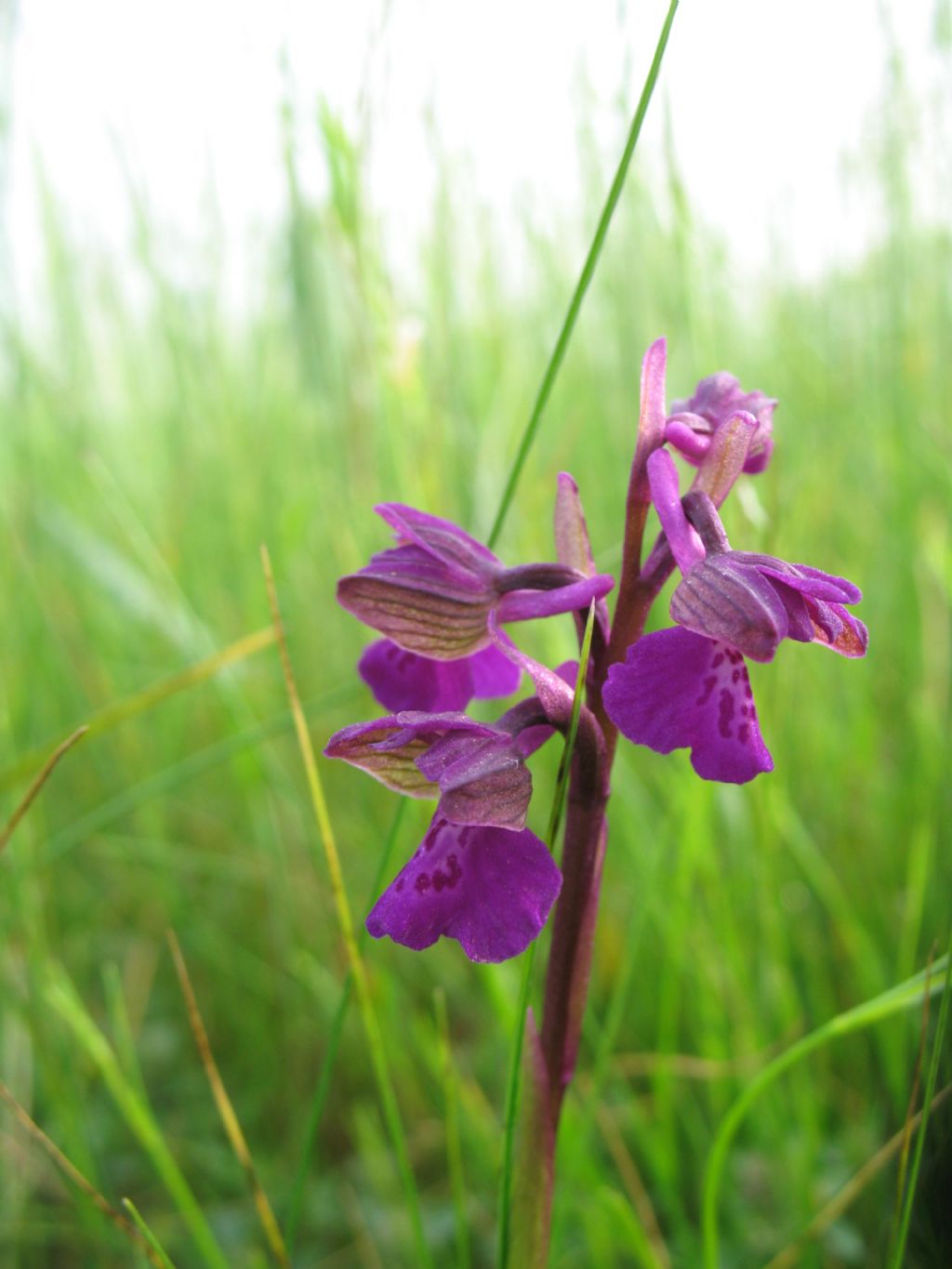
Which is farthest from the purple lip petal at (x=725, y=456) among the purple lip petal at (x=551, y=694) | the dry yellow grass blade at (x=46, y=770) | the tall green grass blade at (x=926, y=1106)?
the dry yellow grass blade at (x=46, y=770)

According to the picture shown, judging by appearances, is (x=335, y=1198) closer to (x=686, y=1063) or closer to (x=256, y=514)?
(x=686, y=1063)

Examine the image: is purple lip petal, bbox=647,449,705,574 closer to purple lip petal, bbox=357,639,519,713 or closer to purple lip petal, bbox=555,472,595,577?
purple lip petal, bbox=555,472,595,577

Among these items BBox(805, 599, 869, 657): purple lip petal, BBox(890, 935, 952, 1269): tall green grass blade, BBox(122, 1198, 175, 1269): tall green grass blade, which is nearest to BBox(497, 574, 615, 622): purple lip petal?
BBox(805, 599, 869, 657): purple lip petal

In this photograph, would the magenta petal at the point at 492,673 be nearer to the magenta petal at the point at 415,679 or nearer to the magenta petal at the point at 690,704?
the magenta petal at the point at 415,679

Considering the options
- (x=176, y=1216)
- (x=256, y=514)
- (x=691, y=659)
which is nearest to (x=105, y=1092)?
(x=176, y=1216)

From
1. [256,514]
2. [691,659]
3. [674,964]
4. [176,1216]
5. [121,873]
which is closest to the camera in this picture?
[691,659]
